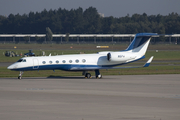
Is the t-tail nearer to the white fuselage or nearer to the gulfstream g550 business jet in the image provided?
the gulfstream g550 business jet

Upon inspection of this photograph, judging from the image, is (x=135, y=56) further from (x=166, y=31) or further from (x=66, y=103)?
(x=166, y=31)

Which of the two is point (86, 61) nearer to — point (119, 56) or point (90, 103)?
point (119, 56)

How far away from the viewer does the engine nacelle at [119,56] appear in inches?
1531

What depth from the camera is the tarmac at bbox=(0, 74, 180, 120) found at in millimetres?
17875

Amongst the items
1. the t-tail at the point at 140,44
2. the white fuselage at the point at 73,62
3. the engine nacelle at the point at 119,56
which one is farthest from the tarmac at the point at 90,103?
the t-tail at the point at 140,44

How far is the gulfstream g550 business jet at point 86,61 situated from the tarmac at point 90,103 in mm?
8335

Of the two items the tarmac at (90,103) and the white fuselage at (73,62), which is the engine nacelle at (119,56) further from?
the tarmac at (90,103)

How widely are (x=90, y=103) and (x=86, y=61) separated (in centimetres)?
1761

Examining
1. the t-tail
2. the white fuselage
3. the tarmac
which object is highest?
the t-tail

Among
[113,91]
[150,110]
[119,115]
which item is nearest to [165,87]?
[113,91]

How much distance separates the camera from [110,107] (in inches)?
798

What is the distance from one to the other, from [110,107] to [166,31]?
595 ft

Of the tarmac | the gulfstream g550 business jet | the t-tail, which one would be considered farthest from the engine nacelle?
the tarmac

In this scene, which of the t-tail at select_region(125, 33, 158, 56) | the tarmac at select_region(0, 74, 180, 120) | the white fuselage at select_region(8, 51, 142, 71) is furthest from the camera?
the t-tail at select_region(125, 33, 158, 56)
